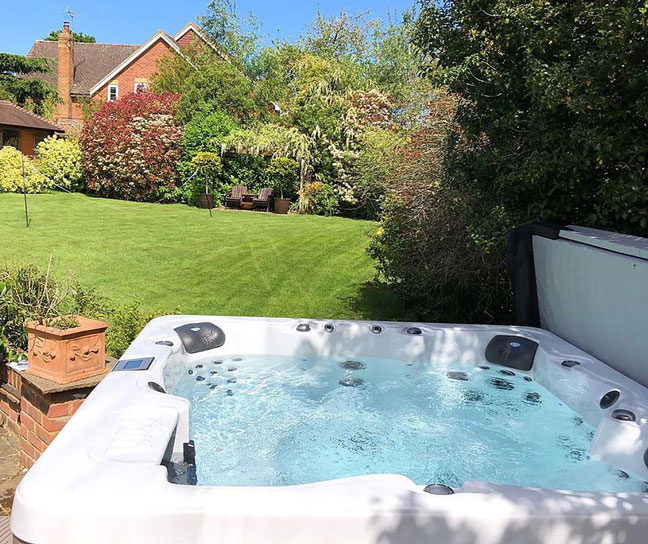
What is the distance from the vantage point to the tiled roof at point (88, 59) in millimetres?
25344

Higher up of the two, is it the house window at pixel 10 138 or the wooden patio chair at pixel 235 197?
the house window at pixel 10 138

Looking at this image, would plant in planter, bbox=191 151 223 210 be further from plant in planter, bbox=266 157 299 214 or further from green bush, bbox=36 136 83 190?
green bush, bbox=36 136 83 190

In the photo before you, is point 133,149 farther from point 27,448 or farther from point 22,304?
point 27,448

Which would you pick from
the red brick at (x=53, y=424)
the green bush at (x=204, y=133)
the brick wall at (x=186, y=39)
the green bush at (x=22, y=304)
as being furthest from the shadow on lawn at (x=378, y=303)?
the brick wall at (x=186, y=39)

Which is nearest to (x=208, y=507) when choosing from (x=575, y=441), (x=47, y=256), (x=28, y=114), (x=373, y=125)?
(x=575, y=441)

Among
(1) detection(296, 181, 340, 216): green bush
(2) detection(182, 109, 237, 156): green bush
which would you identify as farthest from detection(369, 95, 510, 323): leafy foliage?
(2) detection(182, 109, 237, 156): green bush

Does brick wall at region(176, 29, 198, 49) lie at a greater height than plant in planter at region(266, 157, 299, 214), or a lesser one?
greater

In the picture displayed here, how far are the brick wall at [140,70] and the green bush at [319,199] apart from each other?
12.3 m

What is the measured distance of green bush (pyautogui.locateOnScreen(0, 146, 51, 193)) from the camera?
573 inches

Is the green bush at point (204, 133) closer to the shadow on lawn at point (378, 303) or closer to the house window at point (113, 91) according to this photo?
the shadow on lawn at point (378, 303)

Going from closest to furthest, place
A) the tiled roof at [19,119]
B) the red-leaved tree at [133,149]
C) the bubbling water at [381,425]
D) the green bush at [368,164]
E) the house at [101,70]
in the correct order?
the bubbling water at [381,425], the green bush at [368,164], the red-leaved tree at [133,149], the tiled roof at [19,119], the house at [101,70]

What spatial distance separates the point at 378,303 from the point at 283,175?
8326mm

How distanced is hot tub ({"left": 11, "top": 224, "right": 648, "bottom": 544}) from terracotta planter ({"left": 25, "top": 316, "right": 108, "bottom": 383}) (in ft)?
0.55

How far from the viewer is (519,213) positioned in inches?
171
